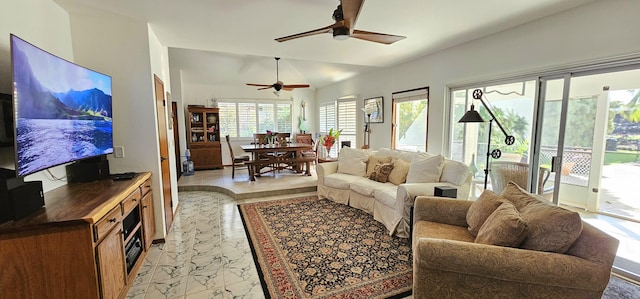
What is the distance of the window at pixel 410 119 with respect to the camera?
4.50 m

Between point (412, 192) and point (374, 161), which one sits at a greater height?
point (374, 161)

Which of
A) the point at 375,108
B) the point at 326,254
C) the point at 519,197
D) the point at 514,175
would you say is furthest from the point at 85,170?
the point at 375,108

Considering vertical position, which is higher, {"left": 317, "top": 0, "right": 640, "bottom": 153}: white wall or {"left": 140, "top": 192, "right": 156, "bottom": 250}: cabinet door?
{"left": 317, "top": 0, "right": 640, "bottom": 153}: white wall

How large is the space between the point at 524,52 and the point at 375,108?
9.29 feet

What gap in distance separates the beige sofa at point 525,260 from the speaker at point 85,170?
2.86 metres

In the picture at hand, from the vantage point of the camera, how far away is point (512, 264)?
4.66 feet

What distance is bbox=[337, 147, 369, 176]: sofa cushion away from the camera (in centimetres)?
430

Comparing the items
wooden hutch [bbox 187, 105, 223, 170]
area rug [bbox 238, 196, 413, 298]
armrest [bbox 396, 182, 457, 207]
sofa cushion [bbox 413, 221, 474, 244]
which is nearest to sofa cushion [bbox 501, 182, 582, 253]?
sofa cushion [bbox 413, 221, 474, 244]

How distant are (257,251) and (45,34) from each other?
263 cm

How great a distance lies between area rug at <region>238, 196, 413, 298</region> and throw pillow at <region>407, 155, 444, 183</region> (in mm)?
779

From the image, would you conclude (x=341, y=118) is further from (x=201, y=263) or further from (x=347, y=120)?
(x=201, y=263)

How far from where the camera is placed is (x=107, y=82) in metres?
2.42

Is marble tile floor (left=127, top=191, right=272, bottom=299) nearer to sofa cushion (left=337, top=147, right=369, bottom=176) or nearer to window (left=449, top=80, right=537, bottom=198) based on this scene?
sofa cushion (left=337, top=147, right=369, bottom=176)

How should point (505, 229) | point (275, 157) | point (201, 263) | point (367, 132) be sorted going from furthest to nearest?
point (275, 157)
point (367, 132)
point (201, 263)
point (505, 229)
